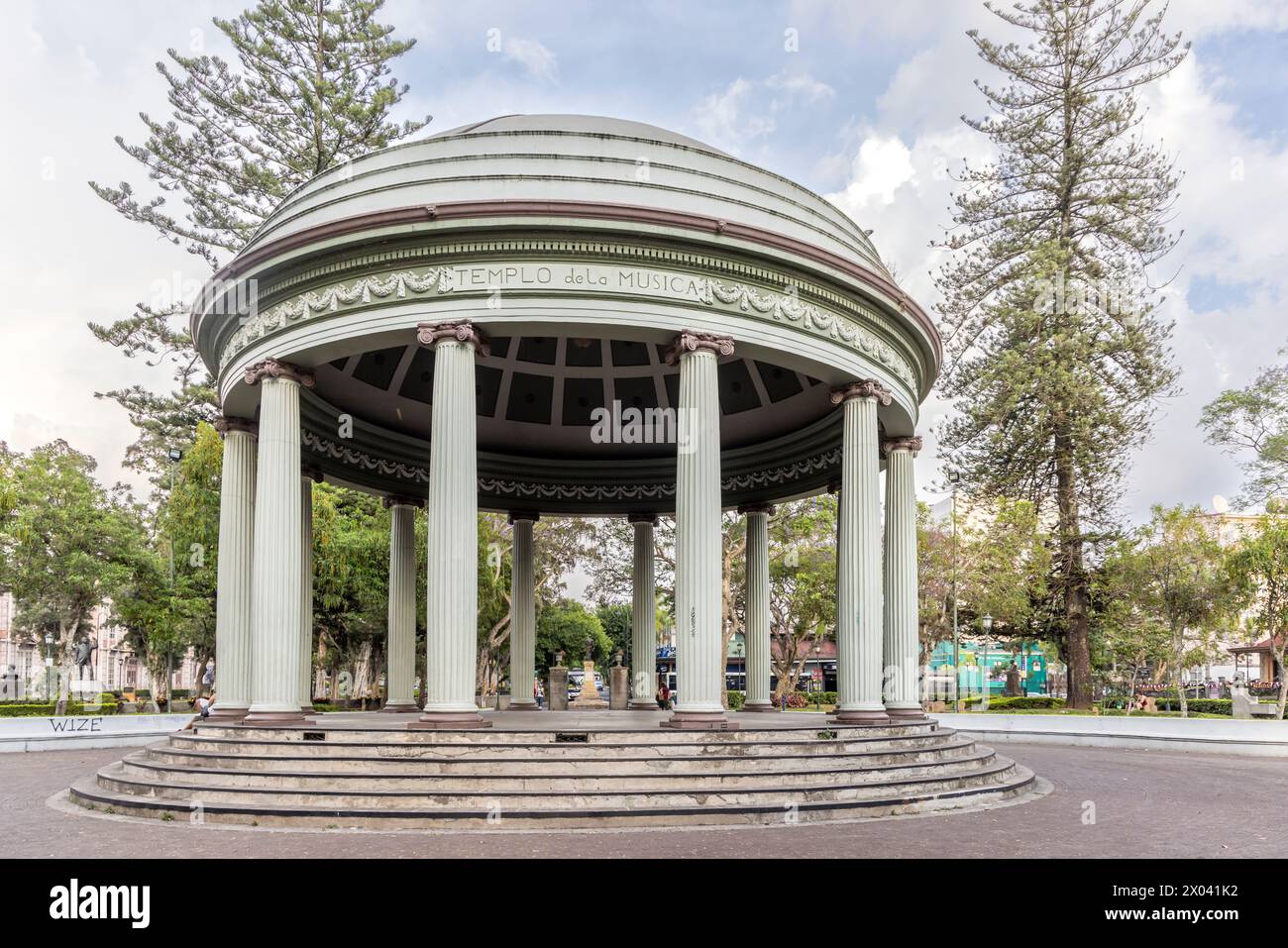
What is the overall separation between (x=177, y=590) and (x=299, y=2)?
26.4 m

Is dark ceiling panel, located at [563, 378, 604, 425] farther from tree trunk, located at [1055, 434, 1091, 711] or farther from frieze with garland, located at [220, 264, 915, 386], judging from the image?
tree trunk, located at [1055, 434, 1091, 711]

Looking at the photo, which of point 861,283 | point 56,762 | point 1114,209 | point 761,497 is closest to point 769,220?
point 861,283

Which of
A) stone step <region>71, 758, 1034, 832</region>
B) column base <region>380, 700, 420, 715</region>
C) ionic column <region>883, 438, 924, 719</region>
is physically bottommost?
column base <region>380, 700, 420, 715</region>

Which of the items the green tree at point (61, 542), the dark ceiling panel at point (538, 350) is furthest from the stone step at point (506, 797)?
the green tree at point (61, 542)

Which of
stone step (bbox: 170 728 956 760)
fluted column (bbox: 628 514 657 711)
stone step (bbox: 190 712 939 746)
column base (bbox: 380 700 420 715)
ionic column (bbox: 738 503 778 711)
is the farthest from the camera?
fluted column (bbox: 628 514 657 711)

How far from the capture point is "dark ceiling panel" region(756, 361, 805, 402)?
25.4 meters

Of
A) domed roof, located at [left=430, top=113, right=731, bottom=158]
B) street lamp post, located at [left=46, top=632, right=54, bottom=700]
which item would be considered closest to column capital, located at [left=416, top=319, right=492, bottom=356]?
domed roof, located at [left=430, top=113, right=731, bottom=158]

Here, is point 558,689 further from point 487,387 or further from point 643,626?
point 487,387

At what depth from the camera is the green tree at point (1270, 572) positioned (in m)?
35.9

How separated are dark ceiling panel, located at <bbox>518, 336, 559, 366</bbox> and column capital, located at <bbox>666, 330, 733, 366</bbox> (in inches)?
386

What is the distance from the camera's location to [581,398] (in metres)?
28.3

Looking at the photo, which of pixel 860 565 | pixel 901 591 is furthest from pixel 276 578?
pixel 901 591

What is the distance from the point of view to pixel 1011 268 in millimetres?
46500

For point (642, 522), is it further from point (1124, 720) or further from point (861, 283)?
point (1124, 720)
